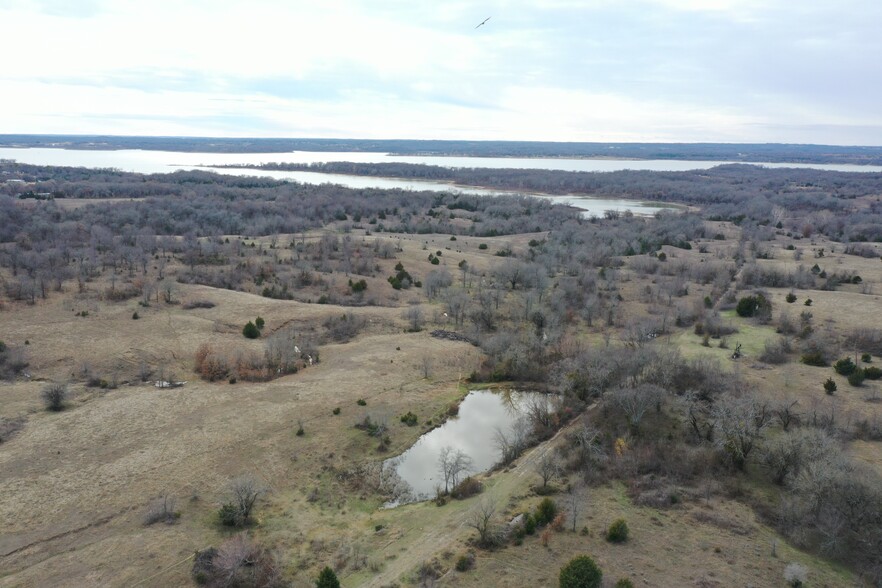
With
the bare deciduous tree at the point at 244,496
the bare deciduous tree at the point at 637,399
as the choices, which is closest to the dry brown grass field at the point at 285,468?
the bare deciduous tree at the point at 244,496

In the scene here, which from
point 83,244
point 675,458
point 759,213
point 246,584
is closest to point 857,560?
point 675,458

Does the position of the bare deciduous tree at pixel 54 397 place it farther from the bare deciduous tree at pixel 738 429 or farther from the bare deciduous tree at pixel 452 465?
the bare deciduous tree at pixel 738 429

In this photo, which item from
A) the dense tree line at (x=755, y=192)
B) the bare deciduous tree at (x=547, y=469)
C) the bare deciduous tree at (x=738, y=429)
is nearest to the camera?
the bare deciduous tree at (x=547, y=469)

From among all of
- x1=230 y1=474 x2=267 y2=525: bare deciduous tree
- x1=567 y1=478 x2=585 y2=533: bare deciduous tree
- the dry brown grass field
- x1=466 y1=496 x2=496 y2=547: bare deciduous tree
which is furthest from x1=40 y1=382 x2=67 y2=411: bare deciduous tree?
x1=567 y1=478 x2=585 y2=533: bare deciduous tree

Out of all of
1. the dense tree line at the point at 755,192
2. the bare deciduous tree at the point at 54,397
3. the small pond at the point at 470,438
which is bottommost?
the small pond at the point at 470,438

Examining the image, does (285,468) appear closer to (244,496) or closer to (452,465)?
(244,496)

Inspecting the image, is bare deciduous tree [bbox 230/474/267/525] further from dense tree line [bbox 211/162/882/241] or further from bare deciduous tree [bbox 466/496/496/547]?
dense tree line [bbox 211/162/882/241]

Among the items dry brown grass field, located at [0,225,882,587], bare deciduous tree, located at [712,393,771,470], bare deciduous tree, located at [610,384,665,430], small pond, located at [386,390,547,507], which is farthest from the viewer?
bare deciduous tree, located at [610,384,665,430]
